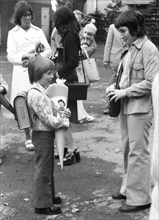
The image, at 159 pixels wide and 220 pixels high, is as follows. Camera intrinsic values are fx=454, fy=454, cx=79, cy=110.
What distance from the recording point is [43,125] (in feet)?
13.6

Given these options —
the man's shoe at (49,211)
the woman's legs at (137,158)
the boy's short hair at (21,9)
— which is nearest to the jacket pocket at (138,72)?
the woman's legs at (137,158)

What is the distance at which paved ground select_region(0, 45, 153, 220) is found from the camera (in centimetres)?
436

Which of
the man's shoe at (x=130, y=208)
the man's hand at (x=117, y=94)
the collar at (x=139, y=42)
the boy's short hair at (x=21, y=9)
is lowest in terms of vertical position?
the man's shoe at (x=130, y=208)

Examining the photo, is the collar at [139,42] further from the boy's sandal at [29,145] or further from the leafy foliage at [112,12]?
the leafy foliage at [112,12]

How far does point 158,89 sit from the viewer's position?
208 centimetres

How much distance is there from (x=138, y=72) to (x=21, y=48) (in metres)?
2.34

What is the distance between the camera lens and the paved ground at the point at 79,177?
14.3ft

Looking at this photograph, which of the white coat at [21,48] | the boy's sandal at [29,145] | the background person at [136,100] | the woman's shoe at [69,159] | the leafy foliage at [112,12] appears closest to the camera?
the background person at [136,100]

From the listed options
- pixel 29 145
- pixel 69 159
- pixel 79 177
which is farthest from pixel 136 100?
pixel 29 145

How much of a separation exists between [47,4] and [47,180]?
21.1 m

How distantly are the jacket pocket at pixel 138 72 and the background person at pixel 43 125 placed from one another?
2.34 ft

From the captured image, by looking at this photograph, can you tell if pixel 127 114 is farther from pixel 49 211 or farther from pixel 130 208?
pixel 49 211

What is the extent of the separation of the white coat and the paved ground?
0.95 m

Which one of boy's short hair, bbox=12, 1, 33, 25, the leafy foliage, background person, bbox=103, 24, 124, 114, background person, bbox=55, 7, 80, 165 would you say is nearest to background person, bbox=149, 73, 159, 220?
background person, bbox=55, 7, 80, 165
